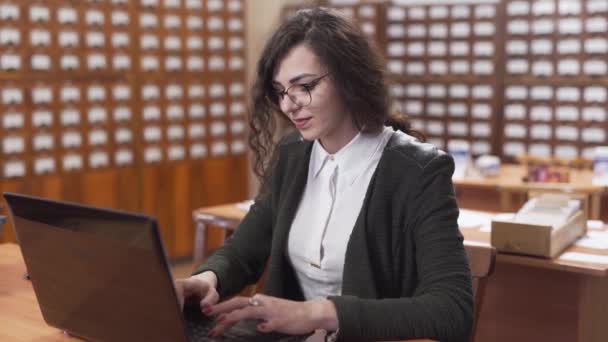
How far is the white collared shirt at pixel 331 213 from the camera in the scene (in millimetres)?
1858

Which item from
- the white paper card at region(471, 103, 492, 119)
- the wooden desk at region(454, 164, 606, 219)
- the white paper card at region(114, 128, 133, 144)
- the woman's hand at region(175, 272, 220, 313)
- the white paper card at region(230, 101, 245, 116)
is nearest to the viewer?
the woman's hand at region(175, 272, 220, 313)

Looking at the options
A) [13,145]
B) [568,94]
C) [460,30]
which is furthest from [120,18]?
[568,94]

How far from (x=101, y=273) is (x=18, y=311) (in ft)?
1.96

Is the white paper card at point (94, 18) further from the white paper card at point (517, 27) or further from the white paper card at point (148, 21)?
the white paper card at point (517, 27)

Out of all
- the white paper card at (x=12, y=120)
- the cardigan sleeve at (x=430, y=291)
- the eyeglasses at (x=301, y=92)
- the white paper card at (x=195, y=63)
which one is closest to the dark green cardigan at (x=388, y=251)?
the cardigan sleeve at (x=430, y=291)

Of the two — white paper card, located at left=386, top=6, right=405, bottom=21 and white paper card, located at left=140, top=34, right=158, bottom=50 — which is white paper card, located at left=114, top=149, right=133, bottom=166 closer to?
white paper card, located at left=140, top=34, right=158, bottom=50

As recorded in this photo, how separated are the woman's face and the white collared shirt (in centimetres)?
11

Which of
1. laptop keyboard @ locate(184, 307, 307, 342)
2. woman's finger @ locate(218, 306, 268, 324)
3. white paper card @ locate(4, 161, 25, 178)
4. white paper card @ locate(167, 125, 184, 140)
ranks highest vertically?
woman's finger @ locate(218, 306, 268, 324)

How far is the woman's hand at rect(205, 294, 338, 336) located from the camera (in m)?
1.42

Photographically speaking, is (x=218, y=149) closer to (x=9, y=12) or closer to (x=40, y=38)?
(x=40, y=38)

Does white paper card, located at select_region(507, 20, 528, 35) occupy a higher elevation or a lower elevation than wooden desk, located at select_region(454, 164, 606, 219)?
higher

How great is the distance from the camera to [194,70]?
19.3 feet

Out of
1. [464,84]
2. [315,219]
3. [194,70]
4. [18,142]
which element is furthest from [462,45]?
[315,219]

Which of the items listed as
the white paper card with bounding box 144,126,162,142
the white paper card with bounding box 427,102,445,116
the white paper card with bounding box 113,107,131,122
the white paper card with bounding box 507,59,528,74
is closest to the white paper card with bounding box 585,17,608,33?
the white paper card with bounding box 507,59,528,74
